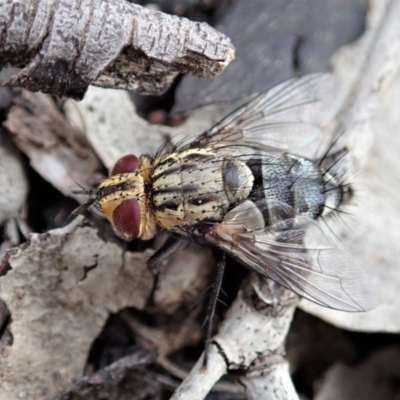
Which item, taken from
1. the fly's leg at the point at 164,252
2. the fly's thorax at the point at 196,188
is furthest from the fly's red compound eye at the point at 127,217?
the fly's leg at the point at 164,252

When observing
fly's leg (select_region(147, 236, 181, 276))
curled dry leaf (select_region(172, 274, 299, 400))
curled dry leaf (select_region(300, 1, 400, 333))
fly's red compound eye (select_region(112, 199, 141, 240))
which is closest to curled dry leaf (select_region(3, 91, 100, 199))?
fly's red compound eye (select_region(112, 199, 141, 240))

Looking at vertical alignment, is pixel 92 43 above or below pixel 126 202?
above

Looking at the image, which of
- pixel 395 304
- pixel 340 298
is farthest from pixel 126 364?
pixel 395 304

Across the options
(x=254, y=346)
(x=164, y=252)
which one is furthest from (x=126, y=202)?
(x=254, y=346)

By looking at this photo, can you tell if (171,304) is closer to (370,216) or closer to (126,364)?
(126,364)

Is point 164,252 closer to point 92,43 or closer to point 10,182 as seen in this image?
point 10,182

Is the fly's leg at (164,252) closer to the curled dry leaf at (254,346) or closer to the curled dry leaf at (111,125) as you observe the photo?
the curled dry leaf at (254,346)
